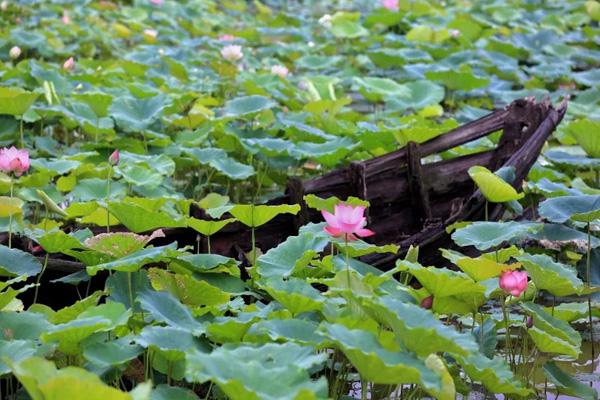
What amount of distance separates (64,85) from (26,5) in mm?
2819

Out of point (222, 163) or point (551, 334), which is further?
point (222, 163)

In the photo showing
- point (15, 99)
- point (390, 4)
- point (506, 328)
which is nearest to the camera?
point (506, 328)

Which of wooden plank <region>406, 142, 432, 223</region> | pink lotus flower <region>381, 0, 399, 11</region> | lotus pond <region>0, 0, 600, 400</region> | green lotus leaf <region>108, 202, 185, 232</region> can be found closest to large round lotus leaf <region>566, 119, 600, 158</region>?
lotus pond <region>0, 0, 600, 400</region>

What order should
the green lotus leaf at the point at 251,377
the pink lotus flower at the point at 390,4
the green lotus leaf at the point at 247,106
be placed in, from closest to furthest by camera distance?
the green lotus leaf at the point at 251,377 < the green lotus leaf at the point at 247,106 < the pink lotus flower at the point at 390,4

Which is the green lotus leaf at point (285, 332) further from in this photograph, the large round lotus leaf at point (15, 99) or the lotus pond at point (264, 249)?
the large round lotus leaf at point (15, 99)

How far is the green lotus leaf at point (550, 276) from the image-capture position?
6.25ft

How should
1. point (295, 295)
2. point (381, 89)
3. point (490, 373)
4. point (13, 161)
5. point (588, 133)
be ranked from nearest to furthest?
point (490, 373) < point (295, 295) < point (13, 161) < point (588, 133) < point (381, 89)

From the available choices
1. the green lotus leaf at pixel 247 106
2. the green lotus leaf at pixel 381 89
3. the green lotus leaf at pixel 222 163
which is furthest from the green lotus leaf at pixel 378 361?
the green lotus leaf at pixel 381 89

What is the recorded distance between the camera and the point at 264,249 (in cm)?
247

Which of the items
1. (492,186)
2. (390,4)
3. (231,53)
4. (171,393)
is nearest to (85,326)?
(171,393)

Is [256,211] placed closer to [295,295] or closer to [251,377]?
[295,295]

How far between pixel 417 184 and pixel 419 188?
13 millimetres

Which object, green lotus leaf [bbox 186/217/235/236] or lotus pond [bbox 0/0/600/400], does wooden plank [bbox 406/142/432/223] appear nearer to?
lotus pond [bbox 0/0/600/400]

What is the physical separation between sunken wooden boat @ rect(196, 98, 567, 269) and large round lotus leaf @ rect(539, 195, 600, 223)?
23 centimetres
